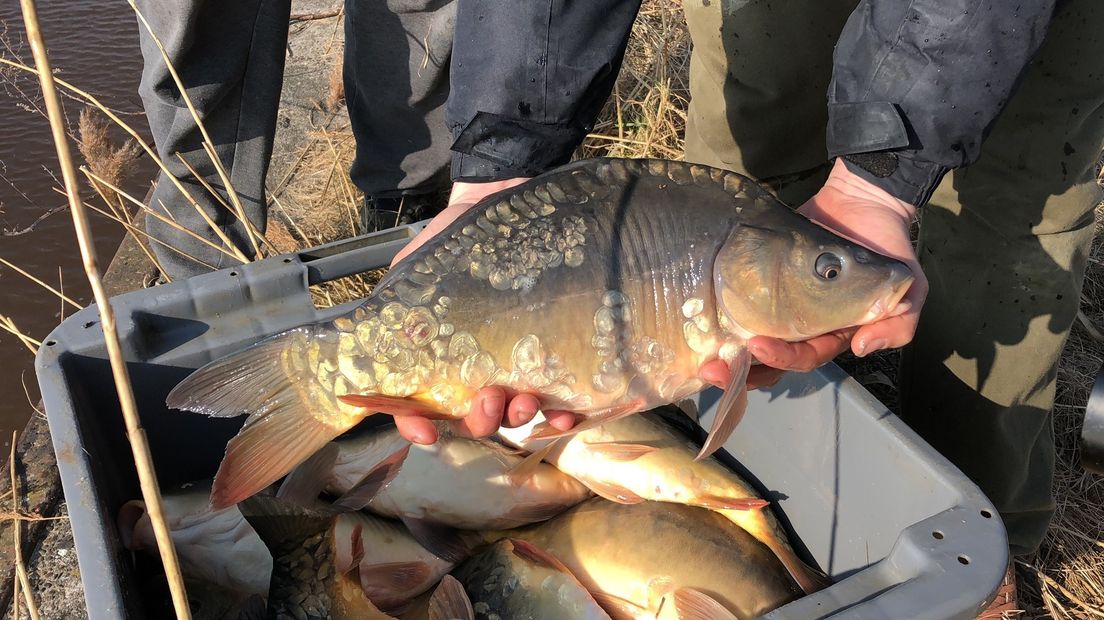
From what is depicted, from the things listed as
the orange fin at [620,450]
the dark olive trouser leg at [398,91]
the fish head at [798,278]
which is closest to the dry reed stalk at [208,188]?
the dark olive trouser leg at [398,91]

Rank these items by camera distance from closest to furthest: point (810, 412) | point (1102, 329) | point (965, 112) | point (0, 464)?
point (965, 112), point (810, 412), point (0, 464), point (1102, 329)

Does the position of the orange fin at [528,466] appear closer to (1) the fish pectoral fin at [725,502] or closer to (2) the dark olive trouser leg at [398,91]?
(1) the fish pectoral fin at [725,502]

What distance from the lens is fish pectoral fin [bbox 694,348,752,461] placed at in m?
1.42

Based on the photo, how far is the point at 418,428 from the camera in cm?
146

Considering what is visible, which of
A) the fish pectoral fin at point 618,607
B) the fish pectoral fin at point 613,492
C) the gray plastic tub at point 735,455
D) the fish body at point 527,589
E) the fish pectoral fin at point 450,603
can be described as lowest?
the fish pectoral fin at point 618,607

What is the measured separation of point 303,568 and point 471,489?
35 centimetres

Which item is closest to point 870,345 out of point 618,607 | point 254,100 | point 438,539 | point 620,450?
point 620,450

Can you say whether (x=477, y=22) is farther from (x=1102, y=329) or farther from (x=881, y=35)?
(x=1102, y=329)

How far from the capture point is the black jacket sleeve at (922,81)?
4.86ft

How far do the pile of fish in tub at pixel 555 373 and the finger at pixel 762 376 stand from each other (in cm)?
10

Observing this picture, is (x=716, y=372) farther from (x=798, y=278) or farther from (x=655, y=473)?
(x=655, y=473)

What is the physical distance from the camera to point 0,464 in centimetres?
268

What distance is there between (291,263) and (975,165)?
1.46m

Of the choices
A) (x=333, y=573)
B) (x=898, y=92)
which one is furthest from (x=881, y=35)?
(x=333, y=573)
